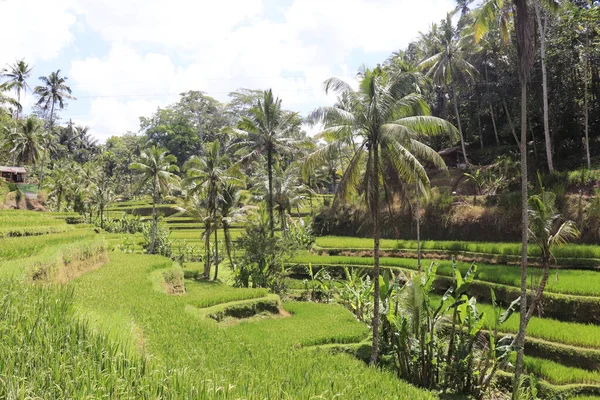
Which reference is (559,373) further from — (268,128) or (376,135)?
(268,128)

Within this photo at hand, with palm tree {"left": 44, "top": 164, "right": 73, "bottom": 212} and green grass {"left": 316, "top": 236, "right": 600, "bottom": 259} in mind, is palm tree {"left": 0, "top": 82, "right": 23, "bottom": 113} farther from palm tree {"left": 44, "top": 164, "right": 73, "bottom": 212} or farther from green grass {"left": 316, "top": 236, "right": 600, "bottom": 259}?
green grass {"left": 316, "top": 236, "right": 600, "bottom": 259}

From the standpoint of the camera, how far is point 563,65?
77.9 feet

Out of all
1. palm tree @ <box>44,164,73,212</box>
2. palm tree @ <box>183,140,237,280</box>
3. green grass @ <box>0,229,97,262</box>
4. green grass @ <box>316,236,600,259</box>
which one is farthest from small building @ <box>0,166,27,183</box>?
green grass @ <box>316,236,600,259</box>

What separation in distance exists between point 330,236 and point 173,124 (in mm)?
43878

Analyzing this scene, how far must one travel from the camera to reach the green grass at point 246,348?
5602mm

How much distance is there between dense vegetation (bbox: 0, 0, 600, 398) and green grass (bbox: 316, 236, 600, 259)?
0.10 meters

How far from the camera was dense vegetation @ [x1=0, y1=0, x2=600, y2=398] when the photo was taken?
567 cm

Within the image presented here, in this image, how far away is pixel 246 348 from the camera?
800 centimetres

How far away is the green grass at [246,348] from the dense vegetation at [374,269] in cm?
7

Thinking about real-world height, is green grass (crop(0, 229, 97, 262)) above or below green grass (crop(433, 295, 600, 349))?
→ above

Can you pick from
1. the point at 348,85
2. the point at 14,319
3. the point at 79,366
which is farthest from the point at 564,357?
the point at 14,319

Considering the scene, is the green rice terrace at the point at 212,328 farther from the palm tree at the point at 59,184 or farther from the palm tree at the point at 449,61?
the palm tree at the point at 59,184

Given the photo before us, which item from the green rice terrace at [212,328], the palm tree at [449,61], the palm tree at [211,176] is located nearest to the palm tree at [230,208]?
the palm tree at [211,176]

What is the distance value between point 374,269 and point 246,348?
479 cm
